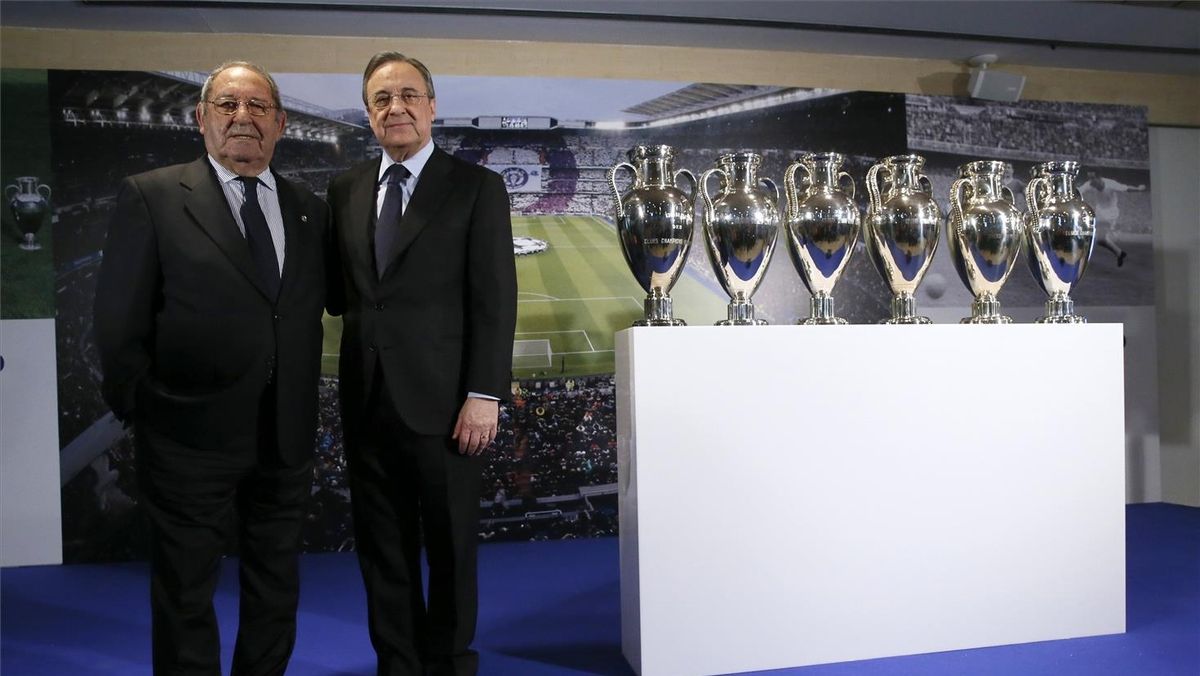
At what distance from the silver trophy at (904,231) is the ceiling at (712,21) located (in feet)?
5.83

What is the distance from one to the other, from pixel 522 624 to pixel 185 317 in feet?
4.98

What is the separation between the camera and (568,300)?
4.36 meters

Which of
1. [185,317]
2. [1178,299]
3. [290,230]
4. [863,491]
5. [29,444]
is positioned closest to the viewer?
[185,317]

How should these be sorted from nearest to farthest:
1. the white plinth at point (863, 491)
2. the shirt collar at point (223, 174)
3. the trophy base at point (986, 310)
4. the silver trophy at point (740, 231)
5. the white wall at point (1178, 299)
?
the shirt collar at point (223, 174) < the white plinth at point (863, 491) < the silver trophy at point (740, 231) < the trophy base at point (986, 310) < the white wall at point (1178, 299)

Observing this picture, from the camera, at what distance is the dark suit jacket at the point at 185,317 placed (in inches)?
67.9

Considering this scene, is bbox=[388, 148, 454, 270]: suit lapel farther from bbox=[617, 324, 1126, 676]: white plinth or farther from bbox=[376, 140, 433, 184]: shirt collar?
bbox=[617, 324, 1126, 676]: white plinth

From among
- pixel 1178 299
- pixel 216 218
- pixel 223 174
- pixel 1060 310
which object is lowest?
pixel 1060 310

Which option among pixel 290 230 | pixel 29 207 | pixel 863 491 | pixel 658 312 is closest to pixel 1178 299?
pixel 863 491

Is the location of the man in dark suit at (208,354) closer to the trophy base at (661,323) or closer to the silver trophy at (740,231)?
the trophy base at (661,323)

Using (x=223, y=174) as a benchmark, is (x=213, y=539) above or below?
below

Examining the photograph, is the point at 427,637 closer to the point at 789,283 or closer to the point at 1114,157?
the point at 789,283

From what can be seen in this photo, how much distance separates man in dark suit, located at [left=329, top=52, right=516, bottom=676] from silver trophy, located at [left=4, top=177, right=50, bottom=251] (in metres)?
2.82

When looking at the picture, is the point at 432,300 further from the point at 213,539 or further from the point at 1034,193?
the point at 1034,193

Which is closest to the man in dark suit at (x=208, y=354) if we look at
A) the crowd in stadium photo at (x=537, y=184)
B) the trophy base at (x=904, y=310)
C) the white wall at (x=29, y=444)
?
the trophy base at (x=904, y=310)
